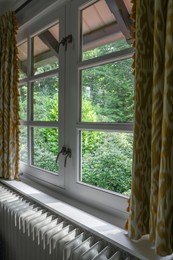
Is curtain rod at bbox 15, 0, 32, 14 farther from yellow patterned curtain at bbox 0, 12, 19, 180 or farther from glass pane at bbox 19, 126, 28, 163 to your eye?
glass pane at bbox 19, 126, 28, 163

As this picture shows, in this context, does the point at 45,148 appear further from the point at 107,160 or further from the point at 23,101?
the point at 107,160

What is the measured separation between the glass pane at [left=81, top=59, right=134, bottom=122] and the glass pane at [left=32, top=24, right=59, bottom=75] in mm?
395

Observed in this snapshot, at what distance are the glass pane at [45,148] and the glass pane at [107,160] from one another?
1.11 feet

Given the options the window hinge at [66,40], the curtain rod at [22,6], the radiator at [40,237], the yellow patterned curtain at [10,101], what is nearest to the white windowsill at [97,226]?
the radiator at [40,237]

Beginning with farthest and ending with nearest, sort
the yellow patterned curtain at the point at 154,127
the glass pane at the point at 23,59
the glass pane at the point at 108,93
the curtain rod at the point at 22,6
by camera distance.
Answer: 1. the glass pane at the point at 23,59
2. the curtain rod at the point at 22,6
3. the glass pane at the point at 108,93
4. the yellow patterned curtain at the point at 154,127

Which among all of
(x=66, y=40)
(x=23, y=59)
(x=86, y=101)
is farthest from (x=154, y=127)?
(x=23, y=59)

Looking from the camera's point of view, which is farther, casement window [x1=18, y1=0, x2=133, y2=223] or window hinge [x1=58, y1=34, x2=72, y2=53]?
window hinge [x1=58, y1=34, x2=72, y2=53]

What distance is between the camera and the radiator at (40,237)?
965mm

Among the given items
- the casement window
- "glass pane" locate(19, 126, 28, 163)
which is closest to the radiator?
the casement window

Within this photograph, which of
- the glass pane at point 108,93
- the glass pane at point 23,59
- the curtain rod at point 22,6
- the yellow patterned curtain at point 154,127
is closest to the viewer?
the yellow patterned curtain at point 154,127

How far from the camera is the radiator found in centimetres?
97

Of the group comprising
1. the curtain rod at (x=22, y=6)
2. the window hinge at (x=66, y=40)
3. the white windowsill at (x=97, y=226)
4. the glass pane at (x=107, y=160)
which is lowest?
the white windowsill at (x=97, y=226)

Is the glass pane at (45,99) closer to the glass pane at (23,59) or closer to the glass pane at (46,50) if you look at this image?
the glass pane at (46,50)

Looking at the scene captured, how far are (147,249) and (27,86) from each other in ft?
5.07
